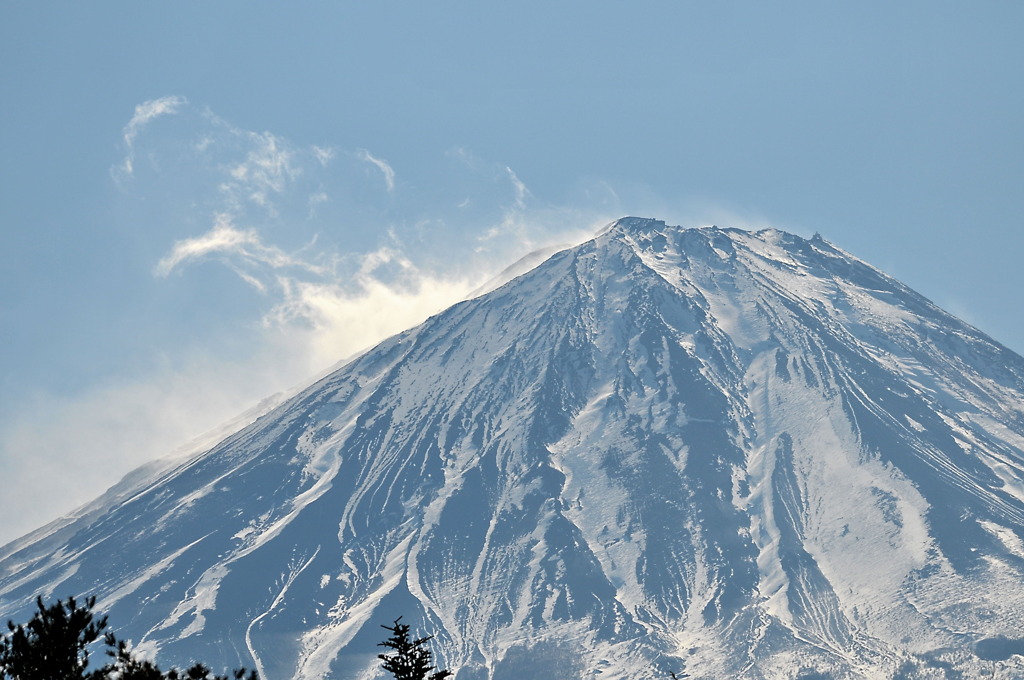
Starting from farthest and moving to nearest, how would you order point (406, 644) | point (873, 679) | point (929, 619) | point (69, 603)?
1. point (929, 619)
2. point (873, 679)
3. point (69, 603)
4. point (406, 644)

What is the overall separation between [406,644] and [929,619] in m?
187

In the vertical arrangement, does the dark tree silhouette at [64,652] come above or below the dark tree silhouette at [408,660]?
above

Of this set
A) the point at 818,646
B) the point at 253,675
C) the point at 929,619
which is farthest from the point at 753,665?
the point at 253,675

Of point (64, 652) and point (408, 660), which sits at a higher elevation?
point (64, 652)

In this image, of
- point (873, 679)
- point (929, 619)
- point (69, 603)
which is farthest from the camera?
point (929, 619)

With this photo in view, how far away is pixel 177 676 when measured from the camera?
96.4 ft

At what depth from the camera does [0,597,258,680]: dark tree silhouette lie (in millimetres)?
28188

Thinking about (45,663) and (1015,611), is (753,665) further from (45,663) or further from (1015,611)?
(45,663)

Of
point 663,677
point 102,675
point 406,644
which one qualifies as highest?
point 102,675

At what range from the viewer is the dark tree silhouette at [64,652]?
92.5 ft

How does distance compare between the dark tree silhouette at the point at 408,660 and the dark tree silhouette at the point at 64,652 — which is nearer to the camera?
the dark tree silhouette at the point at 408,660

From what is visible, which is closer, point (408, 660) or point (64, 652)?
point (408, 660)

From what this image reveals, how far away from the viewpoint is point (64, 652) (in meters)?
28.7

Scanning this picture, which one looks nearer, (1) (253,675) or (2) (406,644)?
(2) (406,644)
